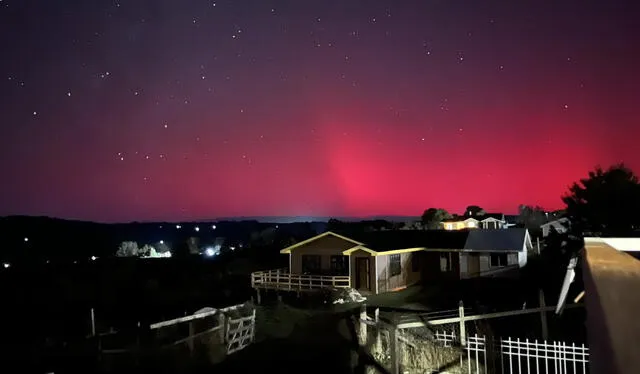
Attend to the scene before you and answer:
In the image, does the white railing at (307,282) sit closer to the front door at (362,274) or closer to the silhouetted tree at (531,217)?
the front door at (362,274)

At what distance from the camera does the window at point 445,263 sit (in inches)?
1420

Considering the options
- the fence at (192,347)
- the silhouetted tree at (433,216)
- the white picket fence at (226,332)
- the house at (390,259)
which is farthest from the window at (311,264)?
the silhouetted tree at (433,216)

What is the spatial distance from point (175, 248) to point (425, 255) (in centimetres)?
6989

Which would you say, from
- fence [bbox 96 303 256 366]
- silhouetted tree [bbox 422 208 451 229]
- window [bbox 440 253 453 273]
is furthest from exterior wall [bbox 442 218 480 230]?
fence [bbox 96 303 256 366]

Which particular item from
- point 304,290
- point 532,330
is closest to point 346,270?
point 304,290

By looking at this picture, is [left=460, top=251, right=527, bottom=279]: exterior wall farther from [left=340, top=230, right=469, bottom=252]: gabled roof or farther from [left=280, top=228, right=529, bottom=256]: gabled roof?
[left=340, top=230, right=469, bottom=252]: gabled roof

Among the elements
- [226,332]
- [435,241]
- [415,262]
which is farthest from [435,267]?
[226,332]

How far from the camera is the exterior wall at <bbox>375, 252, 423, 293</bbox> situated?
3309cm

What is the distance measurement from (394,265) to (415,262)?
2688 millimetres

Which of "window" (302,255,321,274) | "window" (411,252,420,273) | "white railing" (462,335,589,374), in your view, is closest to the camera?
"white railing" (462,335,589,374)

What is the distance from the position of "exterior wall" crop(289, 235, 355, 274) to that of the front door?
130cm

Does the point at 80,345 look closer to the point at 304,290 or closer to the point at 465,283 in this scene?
the point at 304,290

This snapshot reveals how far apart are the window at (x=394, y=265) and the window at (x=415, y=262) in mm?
1661

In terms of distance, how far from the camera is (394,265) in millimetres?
34469
